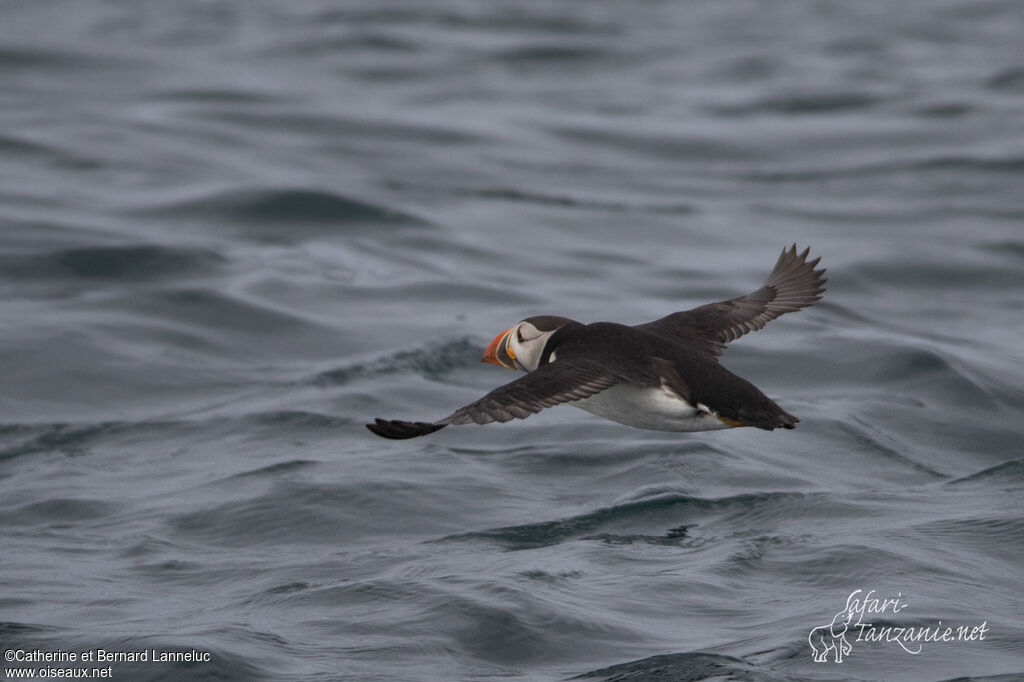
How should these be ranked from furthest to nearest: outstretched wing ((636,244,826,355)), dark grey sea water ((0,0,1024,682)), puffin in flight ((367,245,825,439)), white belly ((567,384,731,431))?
1. outstretched wing ((636,244,826,355))
2. dark grey sea water ((0,0,1024,682))
3. white belly ((567,384,731,431))
4. puffin in flight ((367,245,825,439))

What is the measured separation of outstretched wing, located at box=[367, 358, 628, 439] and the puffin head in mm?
518

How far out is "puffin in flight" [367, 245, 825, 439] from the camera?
18.0 ft

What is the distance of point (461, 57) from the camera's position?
78.9 feet

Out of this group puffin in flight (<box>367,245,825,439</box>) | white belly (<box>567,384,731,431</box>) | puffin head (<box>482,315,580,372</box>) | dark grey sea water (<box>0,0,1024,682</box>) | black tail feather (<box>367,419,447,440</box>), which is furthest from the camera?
puffin head (<box>482,315,580,372</box>)

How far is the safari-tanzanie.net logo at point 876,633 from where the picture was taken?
5570mm

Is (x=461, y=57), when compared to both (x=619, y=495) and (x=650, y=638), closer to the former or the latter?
(x=619, y=495)

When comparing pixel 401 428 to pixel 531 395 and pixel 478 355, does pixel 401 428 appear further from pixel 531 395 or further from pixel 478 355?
pixel 478 355

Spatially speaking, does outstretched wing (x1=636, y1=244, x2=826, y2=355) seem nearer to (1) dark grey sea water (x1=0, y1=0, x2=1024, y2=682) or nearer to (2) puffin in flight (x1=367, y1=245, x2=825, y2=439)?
(2) puffin in flight (x1=367, y1=245, x2=825, y2=439)

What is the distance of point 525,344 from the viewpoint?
670 centimetres

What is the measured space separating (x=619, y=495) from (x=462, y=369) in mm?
2850

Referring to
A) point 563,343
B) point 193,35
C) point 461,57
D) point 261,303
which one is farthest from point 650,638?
point 193,35

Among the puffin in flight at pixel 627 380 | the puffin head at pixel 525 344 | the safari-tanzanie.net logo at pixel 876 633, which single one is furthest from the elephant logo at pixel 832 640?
the puffin head at pixel 525 344

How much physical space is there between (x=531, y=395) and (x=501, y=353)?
1.30m

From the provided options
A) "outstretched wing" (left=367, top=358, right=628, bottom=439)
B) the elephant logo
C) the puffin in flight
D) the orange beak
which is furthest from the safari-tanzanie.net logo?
the orange beak
